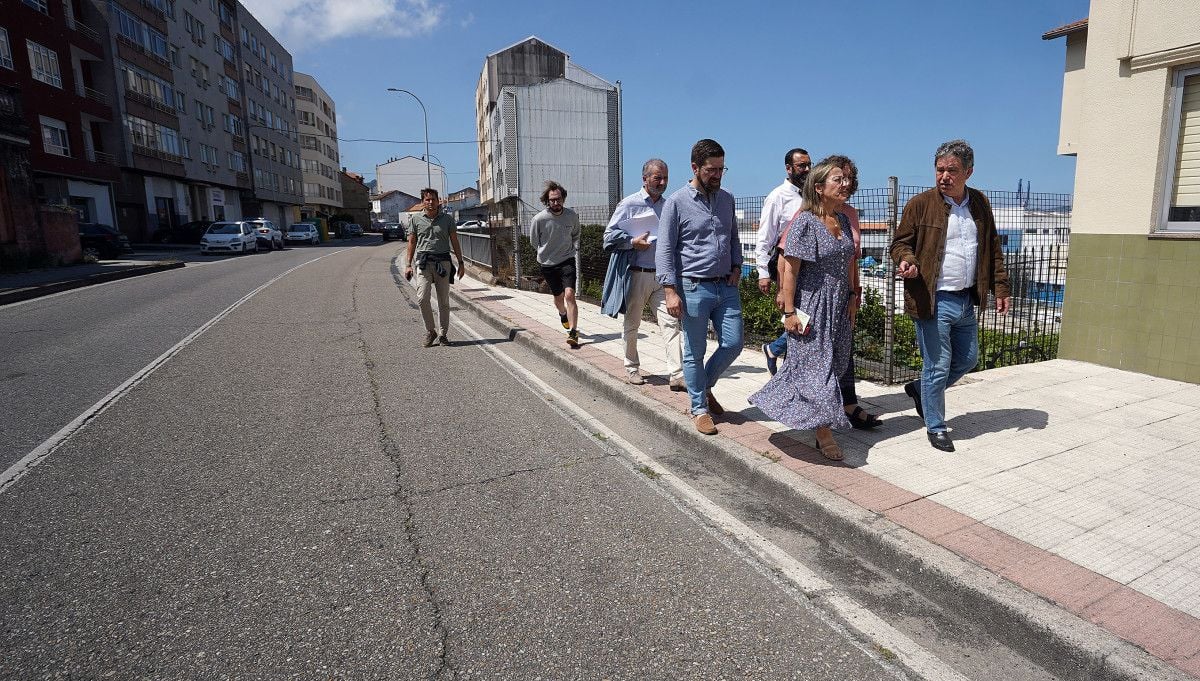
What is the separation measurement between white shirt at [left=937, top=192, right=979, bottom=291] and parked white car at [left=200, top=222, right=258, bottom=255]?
34.0m

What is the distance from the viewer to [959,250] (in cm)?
427

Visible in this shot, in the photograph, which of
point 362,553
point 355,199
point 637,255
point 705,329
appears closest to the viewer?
point 362,553

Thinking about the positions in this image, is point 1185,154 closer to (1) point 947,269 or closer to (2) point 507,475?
(1) point 947,269

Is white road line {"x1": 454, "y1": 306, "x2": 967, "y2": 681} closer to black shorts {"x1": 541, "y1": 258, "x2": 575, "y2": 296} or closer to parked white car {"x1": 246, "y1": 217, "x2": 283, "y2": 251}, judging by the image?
black shorts {"x1": 541, "y1": 258, "x2": 575, "y2": 296}

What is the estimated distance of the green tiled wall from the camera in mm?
5789

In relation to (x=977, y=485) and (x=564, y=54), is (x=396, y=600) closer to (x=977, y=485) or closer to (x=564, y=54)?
(x=977, y=485)

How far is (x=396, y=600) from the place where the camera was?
9.39ft

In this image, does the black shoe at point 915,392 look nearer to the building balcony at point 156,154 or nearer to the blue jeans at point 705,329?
the blue jeans at point 705,329

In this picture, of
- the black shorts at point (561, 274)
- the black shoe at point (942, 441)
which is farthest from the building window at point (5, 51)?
the black shoe at point (942, 441)

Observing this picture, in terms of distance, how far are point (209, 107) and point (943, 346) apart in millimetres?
57673

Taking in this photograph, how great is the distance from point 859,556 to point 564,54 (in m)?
53.3

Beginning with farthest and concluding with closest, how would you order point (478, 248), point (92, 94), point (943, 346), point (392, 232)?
point (392, 232) < point (92, 94) < point (478, 248) < point (943, 346)

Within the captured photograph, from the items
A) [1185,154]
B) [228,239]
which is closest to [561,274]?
[1185,154]

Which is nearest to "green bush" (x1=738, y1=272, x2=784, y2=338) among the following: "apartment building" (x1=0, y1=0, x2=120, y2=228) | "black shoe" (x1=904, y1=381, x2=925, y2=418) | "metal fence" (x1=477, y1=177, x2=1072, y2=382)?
"metal fence" (x1=477, y1=177, x2=1072, y2=382)
